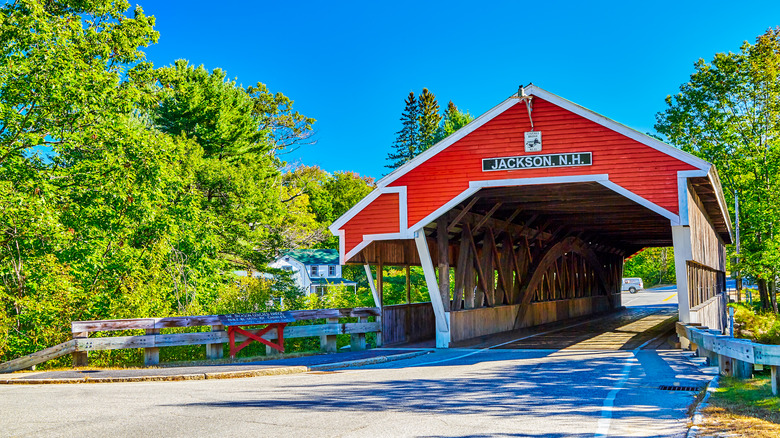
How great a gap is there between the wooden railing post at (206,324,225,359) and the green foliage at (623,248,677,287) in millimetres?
66910

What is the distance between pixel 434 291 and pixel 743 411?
10.1m

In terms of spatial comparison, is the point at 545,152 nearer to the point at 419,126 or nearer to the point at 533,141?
the point at 533,141

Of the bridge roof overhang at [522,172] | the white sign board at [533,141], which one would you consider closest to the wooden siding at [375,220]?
the bridge roof overhang at [522,172]

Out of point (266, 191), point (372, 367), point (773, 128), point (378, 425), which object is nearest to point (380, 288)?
point (372, 367)

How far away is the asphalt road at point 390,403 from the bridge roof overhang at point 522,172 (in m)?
4.14

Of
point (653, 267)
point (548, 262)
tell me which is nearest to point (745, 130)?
point (548, 262)

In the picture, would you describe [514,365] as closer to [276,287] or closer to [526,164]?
[526,164]

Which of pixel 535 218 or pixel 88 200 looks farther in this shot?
pixel 535 218

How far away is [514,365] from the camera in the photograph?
12.5 m

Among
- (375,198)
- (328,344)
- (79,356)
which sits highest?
(375,198)

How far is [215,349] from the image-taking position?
14391mm

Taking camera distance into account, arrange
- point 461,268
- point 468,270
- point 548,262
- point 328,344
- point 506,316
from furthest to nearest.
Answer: point 548,262, point 506,316, point 468,270, point 461,268, point 328,344

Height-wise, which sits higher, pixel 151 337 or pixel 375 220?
pixel 375 220

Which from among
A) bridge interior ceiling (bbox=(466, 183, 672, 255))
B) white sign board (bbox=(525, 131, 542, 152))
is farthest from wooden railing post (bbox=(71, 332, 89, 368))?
white sign board (bbox=(525, 131, 542, 152))
